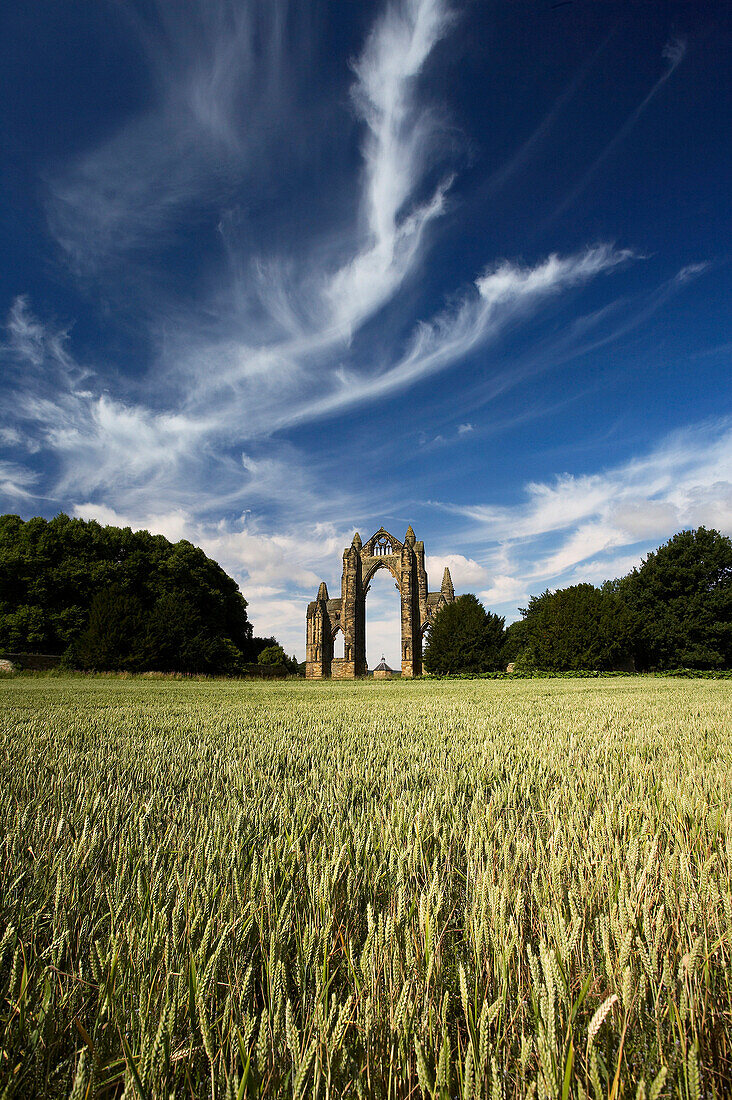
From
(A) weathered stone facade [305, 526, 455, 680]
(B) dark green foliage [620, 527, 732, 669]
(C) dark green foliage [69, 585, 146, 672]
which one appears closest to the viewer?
(C) dark green foliage [69, 585, 146, 672]

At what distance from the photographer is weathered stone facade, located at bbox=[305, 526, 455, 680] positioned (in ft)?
160

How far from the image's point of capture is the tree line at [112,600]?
30.9 metres

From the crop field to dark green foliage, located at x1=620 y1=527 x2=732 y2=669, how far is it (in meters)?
39.9

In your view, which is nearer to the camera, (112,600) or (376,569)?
(112,600)

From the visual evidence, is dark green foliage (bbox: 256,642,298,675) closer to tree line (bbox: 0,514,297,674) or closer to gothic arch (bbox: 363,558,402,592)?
tree line (bbox: 0,514,297,674)

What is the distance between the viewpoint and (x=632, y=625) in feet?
120

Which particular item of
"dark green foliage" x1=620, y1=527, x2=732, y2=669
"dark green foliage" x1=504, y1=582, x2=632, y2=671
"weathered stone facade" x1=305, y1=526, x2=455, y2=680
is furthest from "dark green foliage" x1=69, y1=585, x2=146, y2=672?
"dark green foliage" x1=620, y1=527, x2=732, y2=669

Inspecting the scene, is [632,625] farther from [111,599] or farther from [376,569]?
[111,599]

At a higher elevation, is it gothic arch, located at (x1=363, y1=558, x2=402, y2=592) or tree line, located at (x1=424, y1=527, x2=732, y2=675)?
gothic arch, located at (x1=363, y1=558, x2=402, y2=592)

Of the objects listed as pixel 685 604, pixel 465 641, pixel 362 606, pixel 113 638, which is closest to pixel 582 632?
pixel 465 641

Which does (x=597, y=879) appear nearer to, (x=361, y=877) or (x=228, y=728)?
(x=361, y=877)

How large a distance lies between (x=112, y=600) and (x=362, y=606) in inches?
989

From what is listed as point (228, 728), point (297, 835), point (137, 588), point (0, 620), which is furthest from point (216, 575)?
point (297, 835)

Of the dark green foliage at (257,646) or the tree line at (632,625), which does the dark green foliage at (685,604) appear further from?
the dark green foliage at (257,646)
